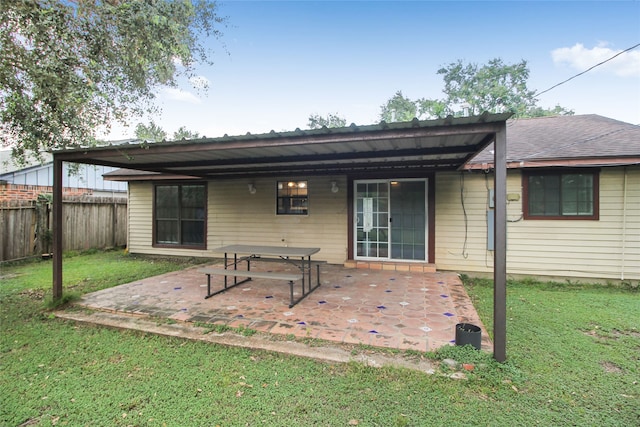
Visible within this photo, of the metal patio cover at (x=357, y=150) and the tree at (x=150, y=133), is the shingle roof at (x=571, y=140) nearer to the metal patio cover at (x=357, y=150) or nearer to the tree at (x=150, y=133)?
the metal patio cover at (x=357, y=150)

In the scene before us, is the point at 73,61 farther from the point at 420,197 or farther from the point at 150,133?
the point at 420,197

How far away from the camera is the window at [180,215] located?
338 inches

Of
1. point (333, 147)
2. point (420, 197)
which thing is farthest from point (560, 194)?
point (333, 147)

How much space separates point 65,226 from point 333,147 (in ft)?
30.1

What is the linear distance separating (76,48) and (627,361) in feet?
23.9

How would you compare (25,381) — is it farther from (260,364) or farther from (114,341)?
(260,364)

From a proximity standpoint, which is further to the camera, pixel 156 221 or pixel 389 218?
pixel 156 221

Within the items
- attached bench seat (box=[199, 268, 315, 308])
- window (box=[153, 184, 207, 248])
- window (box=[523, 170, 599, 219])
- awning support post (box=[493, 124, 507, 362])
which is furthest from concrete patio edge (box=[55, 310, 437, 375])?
window (box=[523, 170, 599, 219])

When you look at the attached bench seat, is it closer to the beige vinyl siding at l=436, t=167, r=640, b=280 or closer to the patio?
the patio

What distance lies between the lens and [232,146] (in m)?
3.69

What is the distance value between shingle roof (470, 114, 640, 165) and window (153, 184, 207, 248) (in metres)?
7.00

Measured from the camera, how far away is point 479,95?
21938 millimetres

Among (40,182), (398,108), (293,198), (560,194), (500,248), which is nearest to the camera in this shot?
(500,248)

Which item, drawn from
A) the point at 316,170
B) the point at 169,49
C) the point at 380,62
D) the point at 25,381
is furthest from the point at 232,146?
the point at 380,62
